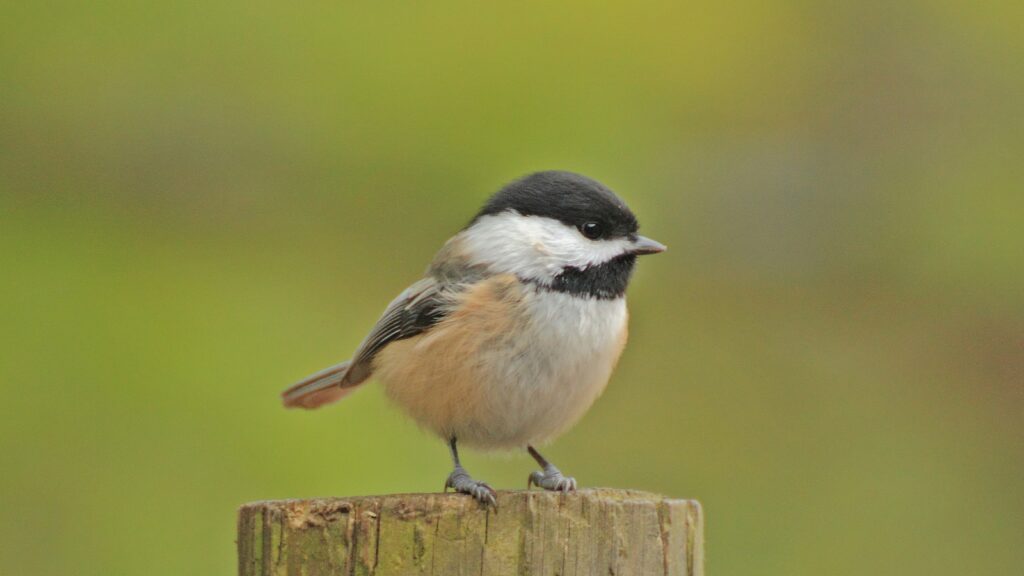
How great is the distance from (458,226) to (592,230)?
1.68 meters

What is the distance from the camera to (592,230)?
2678mm

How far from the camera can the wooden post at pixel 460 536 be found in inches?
70.9

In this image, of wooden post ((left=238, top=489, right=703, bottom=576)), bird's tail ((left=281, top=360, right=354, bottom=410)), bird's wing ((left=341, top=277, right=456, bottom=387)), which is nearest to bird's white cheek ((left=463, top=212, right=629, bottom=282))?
bird's wing ((left=341, top=277, right=456, bottom=387))

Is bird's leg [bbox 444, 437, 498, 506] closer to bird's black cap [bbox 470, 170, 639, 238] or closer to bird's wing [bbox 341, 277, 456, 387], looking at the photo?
bird's wing [bbox 341, 277, 456, 387]

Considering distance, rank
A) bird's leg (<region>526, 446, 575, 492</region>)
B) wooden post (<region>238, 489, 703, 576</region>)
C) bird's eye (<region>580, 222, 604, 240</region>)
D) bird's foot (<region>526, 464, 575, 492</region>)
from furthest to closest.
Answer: bird's eye (<region>580, 222, 604, 240</region>) < bird's foot (<region>526, 464, 575, 492</region>) < bird's leg (<region>526, 446, 575, 492</region>) < wooden post (<region>238, 489, 703, 576</region>)

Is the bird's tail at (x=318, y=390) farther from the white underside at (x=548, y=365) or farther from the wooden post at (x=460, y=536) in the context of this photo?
the wooden post at (x=460, y=536)

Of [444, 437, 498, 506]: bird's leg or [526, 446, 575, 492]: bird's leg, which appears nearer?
[444, 437, 498, 506]: bird's leg

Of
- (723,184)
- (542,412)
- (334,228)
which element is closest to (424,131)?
(334,228)

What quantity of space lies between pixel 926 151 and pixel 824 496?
211cm

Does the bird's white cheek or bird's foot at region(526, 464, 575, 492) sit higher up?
the bird's white cheek

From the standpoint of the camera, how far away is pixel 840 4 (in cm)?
631

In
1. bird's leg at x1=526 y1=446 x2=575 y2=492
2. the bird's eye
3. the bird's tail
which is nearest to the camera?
bird's leg at x1=526 y1=446 x2=575 y2=492

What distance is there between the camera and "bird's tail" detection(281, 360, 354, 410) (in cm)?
310

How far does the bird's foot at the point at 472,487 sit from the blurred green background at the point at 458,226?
61.8 inches
